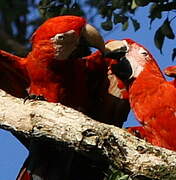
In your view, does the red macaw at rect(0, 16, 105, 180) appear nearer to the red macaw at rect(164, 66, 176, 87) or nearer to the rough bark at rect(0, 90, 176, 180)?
the red macaw at rect(164, 66, 176, 87)

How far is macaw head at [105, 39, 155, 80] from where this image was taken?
3.21m

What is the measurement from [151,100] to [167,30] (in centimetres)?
44

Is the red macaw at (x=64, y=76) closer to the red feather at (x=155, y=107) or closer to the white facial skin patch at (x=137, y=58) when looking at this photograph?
the white facial skin patch at (x=137, y=58)

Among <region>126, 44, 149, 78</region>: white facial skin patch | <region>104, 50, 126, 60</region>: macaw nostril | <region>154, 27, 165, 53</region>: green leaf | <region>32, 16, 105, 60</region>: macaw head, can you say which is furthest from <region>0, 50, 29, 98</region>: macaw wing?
<region>154, 27, 165, 53</region>: green leaf

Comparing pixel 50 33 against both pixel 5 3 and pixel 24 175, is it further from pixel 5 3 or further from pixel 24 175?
pixel 24 175

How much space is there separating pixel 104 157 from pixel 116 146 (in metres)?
0.06

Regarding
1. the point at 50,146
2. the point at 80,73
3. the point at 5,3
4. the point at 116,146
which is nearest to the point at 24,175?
the point at 50,146

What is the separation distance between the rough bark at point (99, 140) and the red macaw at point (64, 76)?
539mm

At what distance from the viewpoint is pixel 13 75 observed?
339 cm

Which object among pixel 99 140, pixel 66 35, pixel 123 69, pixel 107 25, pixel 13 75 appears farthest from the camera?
pixel 107 25

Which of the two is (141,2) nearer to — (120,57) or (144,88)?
(120,57)

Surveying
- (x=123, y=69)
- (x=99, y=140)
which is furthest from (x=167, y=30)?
(x=99, y=140)

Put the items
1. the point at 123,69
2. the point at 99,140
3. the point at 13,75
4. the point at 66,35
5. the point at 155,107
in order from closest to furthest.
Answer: the point at 99,140 → the point at 155,107 → the point at 66,35 → the point at 123,69 → the point at 13,75

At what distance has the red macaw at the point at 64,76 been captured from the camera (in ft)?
10.4
